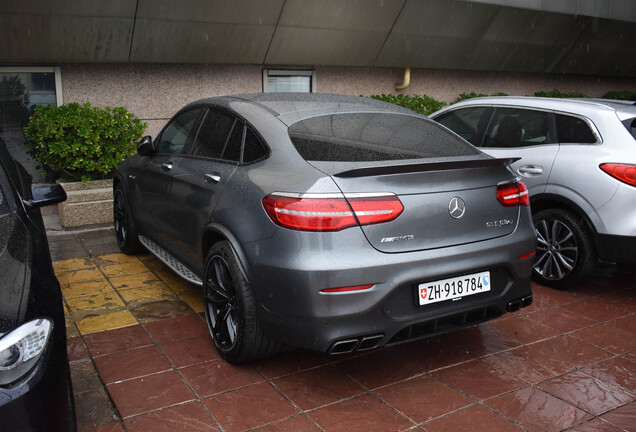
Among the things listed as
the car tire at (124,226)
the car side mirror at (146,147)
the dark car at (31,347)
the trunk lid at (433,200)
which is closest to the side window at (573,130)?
the trunk lid at (433,200)

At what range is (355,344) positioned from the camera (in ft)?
11.1

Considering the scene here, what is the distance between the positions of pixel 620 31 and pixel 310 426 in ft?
43.9

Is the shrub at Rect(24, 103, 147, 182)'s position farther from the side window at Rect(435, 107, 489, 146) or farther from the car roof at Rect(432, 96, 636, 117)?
the car roof at Rect(432, 96, 636, 117)

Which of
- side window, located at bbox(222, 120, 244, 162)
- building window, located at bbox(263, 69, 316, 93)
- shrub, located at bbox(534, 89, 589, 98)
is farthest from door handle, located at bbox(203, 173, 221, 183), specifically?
shrub, located at bbox(534, 89, 589, 98)

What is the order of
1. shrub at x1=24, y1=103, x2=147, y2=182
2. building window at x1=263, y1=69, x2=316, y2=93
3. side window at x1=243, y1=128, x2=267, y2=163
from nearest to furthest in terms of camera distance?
side window at x1=243, y1=128, x2=267, y2=163, shrub at x1=24, y1=103, x2=147, y2=182, building window at x1=263, y1=69, x2=316, y2=93

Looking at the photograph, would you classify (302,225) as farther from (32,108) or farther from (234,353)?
(32,108)

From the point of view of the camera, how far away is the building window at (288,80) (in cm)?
1057

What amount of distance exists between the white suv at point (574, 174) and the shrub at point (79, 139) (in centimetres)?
Result: 467

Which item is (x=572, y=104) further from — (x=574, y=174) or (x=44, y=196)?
(x=44, y=196)

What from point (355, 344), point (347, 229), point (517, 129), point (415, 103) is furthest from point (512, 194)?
point (415, 103)

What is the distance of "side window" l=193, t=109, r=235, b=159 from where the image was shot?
4.44 meters

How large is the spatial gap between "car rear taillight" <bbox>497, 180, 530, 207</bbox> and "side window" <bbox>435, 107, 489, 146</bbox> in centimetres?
241

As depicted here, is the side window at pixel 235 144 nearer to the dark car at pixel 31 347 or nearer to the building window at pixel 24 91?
the dark car at pixel 31 347

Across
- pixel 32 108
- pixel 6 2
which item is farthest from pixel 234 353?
pixel 32 108
